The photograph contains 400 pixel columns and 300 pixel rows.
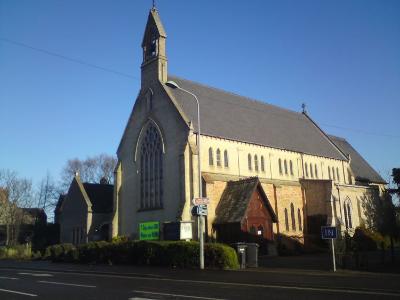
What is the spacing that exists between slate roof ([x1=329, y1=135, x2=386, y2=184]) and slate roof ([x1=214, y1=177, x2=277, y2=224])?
2531 centimetres

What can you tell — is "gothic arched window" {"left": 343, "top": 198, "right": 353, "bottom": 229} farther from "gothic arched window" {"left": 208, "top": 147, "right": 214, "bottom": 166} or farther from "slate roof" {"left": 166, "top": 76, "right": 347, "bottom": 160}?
"gothic arched window" {"left": 208, "top": 147, "right": 214, "bottom": 166}

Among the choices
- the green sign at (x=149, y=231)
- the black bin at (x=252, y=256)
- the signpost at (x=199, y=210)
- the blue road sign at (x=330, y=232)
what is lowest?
the black bin at (x=252, y=256)

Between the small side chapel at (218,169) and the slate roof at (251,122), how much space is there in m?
0.16

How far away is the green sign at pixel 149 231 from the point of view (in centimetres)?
3821

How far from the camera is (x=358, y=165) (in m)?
60.7

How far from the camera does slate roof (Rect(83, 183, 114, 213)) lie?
48987 mm

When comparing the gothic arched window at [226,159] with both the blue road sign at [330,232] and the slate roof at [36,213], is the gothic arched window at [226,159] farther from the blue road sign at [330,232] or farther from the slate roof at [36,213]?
the slate roof at [36,213]

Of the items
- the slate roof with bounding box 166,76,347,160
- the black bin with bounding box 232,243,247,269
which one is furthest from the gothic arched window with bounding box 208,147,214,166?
the black bin with bounding box 232,243,247,269

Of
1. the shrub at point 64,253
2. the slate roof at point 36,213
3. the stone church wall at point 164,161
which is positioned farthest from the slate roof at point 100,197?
the slate roof at point 36,213

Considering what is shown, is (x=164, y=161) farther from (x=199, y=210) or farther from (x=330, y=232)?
(x=330, y=232)

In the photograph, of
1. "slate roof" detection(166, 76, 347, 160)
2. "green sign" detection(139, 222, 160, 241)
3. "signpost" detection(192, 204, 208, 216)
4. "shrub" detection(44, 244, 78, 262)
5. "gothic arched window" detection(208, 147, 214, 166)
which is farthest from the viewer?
"slate roof" detection(166, 76, 347, 160)

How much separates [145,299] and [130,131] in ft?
114

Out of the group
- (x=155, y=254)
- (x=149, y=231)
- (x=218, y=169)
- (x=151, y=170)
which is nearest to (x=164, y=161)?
(x=151, y=170)

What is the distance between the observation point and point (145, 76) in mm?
43469
